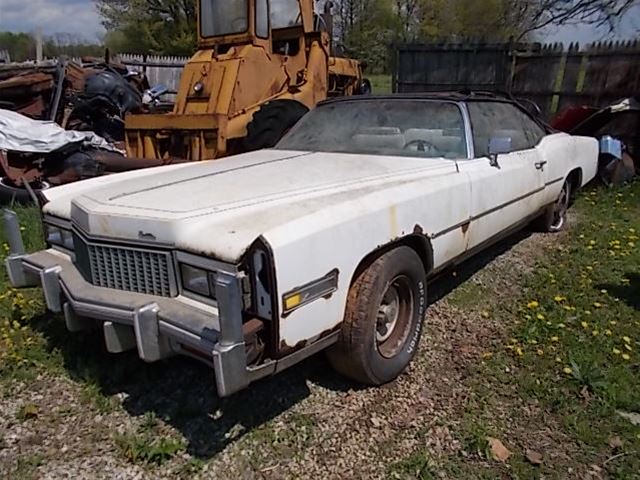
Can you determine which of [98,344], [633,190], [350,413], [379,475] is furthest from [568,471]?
[633,190]

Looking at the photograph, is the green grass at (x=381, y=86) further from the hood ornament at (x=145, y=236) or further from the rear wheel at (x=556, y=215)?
the hood ornament at (x=145, y=236)

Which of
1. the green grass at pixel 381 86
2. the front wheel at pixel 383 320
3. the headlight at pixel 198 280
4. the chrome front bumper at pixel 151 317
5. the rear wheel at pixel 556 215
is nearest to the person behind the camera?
the chrome front bumper at pixel 151 317

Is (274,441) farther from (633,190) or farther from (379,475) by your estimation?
(633,190)

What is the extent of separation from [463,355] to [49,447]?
2354 mm

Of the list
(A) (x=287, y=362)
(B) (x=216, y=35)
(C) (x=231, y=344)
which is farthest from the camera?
(B) (x=216, y=35)

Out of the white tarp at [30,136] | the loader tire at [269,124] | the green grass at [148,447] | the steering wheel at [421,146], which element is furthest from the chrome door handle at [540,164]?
the white tarp at [30,136]

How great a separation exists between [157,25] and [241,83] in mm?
31372

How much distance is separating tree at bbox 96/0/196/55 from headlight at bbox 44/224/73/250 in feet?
107

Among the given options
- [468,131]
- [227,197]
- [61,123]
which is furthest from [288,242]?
[61,123]

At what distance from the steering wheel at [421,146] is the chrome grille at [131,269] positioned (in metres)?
2.05

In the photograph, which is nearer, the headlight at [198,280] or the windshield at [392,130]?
the headlight at [198,280]

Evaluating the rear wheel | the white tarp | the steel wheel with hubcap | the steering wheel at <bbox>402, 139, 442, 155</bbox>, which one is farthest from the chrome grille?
the white tarp

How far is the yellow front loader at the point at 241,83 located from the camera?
6.47 m

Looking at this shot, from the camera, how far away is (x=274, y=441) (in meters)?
2.57
